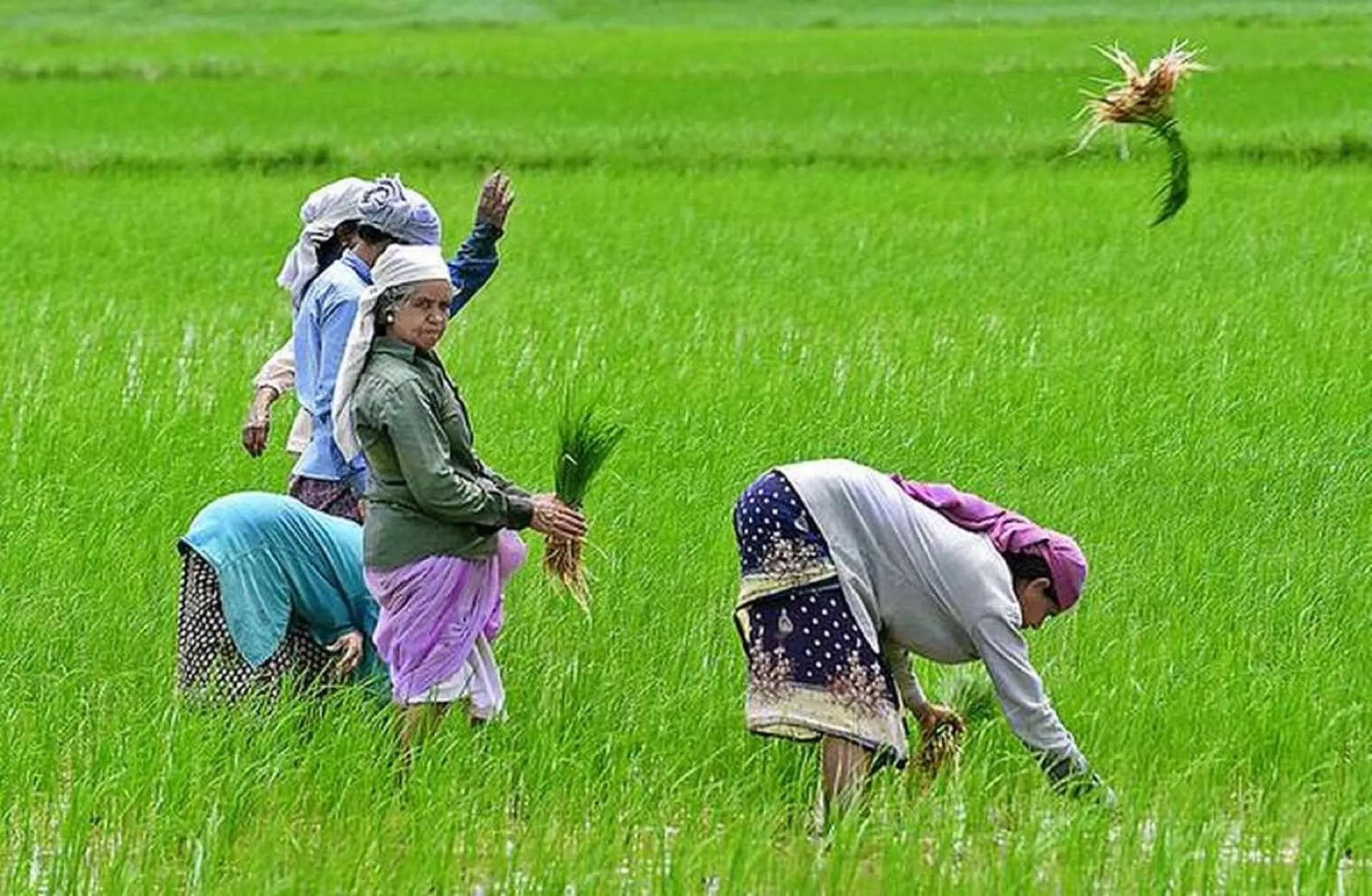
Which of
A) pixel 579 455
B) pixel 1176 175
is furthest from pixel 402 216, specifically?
pixel 1176 175

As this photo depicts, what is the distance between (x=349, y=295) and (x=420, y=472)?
0.76 metres

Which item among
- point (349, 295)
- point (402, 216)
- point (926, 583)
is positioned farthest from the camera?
point (349, 295)

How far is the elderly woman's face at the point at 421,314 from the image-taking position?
478 centimetres

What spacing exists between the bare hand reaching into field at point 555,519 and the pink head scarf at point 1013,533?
2.18 ft

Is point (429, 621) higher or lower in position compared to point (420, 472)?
lower

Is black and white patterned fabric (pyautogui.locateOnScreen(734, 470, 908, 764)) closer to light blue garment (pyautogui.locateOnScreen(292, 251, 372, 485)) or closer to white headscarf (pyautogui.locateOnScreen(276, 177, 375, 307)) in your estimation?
light blue garment (pyautogui.locateOnScreen(292, 251, 372, 485))

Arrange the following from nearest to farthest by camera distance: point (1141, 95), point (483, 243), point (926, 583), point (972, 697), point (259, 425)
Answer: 1. point (926, 583)
2. point (972, 697)
3. point (1141, 95)
4. point (483, 243)
5. point (259, 425)

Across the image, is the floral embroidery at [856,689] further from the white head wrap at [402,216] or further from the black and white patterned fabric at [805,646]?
the white head wrap at [402,216]

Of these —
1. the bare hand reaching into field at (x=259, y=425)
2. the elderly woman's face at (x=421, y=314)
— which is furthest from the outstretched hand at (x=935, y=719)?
the bare hand reaching into field at (x=259, y=425)

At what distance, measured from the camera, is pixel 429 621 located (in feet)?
15.9

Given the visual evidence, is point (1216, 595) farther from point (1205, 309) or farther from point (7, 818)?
point (1205, 309)

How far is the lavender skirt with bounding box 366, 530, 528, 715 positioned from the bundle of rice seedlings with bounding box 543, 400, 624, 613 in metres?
0.22

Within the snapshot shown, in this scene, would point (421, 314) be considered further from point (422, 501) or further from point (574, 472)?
point (574, 472)

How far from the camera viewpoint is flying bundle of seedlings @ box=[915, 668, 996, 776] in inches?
183
